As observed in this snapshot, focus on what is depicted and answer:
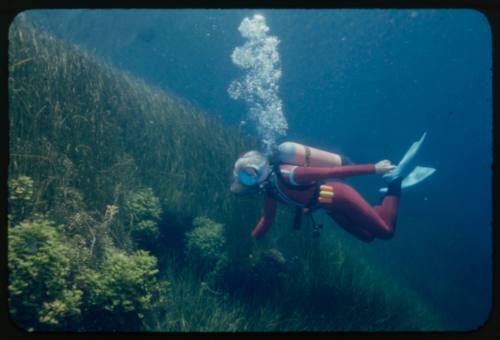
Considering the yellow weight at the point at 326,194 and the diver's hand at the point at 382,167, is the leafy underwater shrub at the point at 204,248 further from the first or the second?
the diver's hand at the point at 382,167

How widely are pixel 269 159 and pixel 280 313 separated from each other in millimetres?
2228

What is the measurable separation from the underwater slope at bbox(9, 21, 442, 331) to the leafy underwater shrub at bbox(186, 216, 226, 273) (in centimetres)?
10

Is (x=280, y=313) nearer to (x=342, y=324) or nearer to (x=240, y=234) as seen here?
(x=342, y=324)

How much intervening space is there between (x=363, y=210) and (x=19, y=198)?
4.88 metres

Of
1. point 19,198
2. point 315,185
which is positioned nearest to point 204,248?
point 315,185

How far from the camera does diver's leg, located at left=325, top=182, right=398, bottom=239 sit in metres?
5.84

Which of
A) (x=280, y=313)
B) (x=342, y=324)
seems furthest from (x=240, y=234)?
(x=342, y=324)

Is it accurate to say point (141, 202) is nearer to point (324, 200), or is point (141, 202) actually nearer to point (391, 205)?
point (324, 200)

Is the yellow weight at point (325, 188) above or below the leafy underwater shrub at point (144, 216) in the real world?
above

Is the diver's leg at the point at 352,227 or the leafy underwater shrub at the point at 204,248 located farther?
the diver's leg at the point at 352,227

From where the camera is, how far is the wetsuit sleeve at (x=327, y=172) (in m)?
4.84

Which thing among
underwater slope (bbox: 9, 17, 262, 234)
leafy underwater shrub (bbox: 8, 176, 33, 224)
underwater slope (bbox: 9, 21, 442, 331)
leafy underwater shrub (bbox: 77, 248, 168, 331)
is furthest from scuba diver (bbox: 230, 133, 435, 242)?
leafy underwater shrub (bbox: 8, 176, 33, 224)

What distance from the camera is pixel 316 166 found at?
17.6ft

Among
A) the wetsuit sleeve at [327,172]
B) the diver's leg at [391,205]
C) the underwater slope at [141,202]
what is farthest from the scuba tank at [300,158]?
the diver's leg at [391,205]
